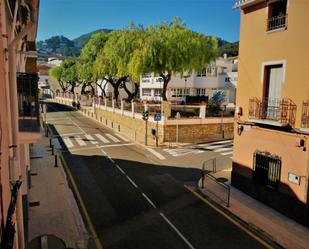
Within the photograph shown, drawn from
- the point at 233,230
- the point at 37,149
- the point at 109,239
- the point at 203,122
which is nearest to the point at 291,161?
the point at 233,230

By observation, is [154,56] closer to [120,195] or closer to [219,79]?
[120,195]

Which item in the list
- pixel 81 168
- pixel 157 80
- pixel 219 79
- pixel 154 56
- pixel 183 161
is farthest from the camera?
pixel 157 80

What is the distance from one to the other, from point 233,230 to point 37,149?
54.0ft

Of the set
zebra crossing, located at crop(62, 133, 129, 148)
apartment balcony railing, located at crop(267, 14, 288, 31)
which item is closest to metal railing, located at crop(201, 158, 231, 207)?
apartment balcony railing, located at crop(267, 14, 288, 31)

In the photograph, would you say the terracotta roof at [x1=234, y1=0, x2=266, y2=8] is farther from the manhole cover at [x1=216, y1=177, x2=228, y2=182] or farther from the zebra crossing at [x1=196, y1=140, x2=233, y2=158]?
the zebra crossing at [x1=196, y1=140, x2=233, y2=158]

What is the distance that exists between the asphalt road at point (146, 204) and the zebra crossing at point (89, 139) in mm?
3357

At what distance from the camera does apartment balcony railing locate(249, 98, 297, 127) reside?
10.7 metres

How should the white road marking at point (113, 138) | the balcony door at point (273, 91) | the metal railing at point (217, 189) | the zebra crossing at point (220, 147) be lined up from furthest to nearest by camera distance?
the white road marking at point (113, 138) → the zebra crossing at point (220, 147) → the metal railing at point (217, 189) → the balcony door at point (273, 91)

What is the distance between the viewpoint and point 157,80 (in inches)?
2052

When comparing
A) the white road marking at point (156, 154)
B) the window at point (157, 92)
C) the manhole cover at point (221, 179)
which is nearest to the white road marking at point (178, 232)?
the manhole cover at point (221, 179)

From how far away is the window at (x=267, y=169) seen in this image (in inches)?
455

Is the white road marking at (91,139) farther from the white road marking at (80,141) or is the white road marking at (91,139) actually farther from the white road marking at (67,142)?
the white road marking at (67,142)

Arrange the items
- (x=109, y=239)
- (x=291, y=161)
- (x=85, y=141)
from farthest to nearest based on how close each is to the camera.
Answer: (x=85, y=141) < (x=291, y=161) < (x=109, y=239)

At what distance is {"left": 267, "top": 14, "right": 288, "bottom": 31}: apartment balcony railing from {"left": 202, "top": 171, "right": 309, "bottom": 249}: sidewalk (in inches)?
297
